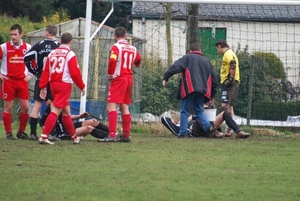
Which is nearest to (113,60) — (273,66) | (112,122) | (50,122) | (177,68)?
(112,122)

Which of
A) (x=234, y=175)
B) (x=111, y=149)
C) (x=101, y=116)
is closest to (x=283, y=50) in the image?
(x=101, y=116)

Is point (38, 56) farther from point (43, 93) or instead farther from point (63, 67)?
point (63, 67)

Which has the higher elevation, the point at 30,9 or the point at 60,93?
the point at 30,9

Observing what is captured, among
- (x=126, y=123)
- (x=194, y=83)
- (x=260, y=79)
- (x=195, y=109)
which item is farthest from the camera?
(x=260, y=79)

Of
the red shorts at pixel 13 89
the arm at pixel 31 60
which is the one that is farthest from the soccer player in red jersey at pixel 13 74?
the arm at pixel 31 60

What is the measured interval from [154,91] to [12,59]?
471 centimetres

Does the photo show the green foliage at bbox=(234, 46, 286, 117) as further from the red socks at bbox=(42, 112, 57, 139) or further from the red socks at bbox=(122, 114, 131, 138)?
the red socks at bbox=(42, 112, 57, 139)

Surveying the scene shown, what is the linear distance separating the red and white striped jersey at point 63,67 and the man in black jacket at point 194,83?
2.60 m

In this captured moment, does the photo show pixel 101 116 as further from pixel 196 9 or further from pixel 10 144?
pixel 10 144

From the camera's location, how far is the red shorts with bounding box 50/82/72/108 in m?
12.2

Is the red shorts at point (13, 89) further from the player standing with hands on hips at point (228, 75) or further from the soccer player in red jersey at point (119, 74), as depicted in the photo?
the player standing with hands on hips at point (228, 75)

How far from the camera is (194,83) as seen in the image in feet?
47.7

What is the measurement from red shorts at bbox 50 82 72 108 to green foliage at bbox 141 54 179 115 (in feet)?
16.7

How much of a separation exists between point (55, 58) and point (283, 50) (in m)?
7.37
